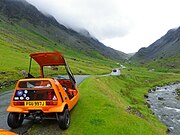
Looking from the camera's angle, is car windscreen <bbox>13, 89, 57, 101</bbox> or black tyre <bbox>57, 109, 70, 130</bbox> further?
car windscreen <bbox>13, 89, 57, 101</bbox>

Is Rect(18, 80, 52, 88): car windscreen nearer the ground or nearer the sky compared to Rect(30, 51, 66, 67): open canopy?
nearer the ground

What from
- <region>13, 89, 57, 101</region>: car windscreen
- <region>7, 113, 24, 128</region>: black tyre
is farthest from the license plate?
<region>7, 113, 24, 128</region>: black tyre

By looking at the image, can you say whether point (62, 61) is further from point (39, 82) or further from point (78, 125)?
point (78, 125)

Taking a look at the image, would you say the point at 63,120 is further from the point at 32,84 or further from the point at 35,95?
the point at 32,84

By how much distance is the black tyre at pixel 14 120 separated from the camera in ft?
52.5

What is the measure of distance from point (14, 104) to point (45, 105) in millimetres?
2134

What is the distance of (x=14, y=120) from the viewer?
16.1m

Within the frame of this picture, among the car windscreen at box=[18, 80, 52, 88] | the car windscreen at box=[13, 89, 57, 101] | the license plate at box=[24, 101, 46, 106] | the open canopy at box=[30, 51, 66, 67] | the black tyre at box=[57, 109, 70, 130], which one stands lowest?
the black tyre at box=[57, 109, 70, 130]

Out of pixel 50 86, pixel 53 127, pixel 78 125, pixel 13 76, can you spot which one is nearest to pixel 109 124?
pixel 78 125

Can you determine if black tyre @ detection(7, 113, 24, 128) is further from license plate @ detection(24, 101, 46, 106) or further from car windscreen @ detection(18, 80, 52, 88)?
car windscreen @ detection(18, 80, 52, 88)

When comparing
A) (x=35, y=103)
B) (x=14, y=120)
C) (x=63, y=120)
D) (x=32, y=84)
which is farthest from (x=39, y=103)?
(x=14, y=120)

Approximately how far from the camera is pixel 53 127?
1623cm

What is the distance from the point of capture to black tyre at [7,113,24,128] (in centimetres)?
1602

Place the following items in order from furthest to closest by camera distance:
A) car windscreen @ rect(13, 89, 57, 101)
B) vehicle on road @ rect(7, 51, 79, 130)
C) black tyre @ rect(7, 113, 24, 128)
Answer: black tyre @ rect(7, 113, 24, 128), car windscreen @ rect(13, 89, 57, 101), vehicle on road @ rect(7, 51, 79, 130)
